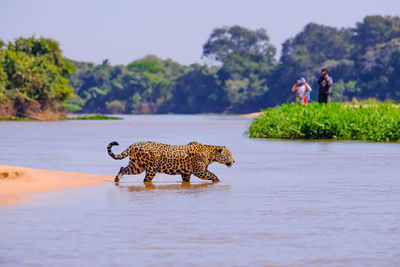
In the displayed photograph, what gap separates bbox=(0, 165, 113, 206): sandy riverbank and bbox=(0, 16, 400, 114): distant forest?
58.7m

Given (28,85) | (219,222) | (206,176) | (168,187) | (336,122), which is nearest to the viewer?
(219,222)

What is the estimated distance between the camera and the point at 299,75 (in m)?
106

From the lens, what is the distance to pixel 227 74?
124 meters

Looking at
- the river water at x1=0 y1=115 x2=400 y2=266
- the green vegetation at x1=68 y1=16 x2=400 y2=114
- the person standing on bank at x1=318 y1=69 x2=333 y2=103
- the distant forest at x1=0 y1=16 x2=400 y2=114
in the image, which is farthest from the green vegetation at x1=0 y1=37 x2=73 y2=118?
the river water at x1=0 y1=115 x2=400 y2=266

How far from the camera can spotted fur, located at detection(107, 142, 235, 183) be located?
46.2 feet

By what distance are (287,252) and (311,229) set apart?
1.45 metres

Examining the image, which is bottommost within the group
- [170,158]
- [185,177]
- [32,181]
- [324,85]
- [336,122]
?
[32,181]

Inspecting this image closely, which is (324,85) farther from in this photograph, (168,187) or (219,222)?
(219,222)

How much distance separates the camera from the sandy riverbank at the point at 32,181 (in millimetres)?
12750

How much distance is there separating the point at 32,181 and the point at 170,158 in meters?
2.25

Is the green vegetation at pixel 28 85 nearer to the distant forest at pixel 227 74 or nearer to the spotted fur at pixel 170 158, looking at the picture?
the distant forest at pixel 227 74

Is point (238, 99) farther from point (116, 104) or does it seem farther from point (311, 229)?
point (311, 229)

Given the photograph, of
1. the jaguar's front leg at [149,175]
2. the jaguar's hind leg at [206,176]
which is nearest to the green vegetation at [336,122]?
the jaguar's hind leg at [206,176]

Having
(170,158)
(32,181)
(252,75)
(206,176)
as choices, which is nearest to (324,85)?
(206,176)
